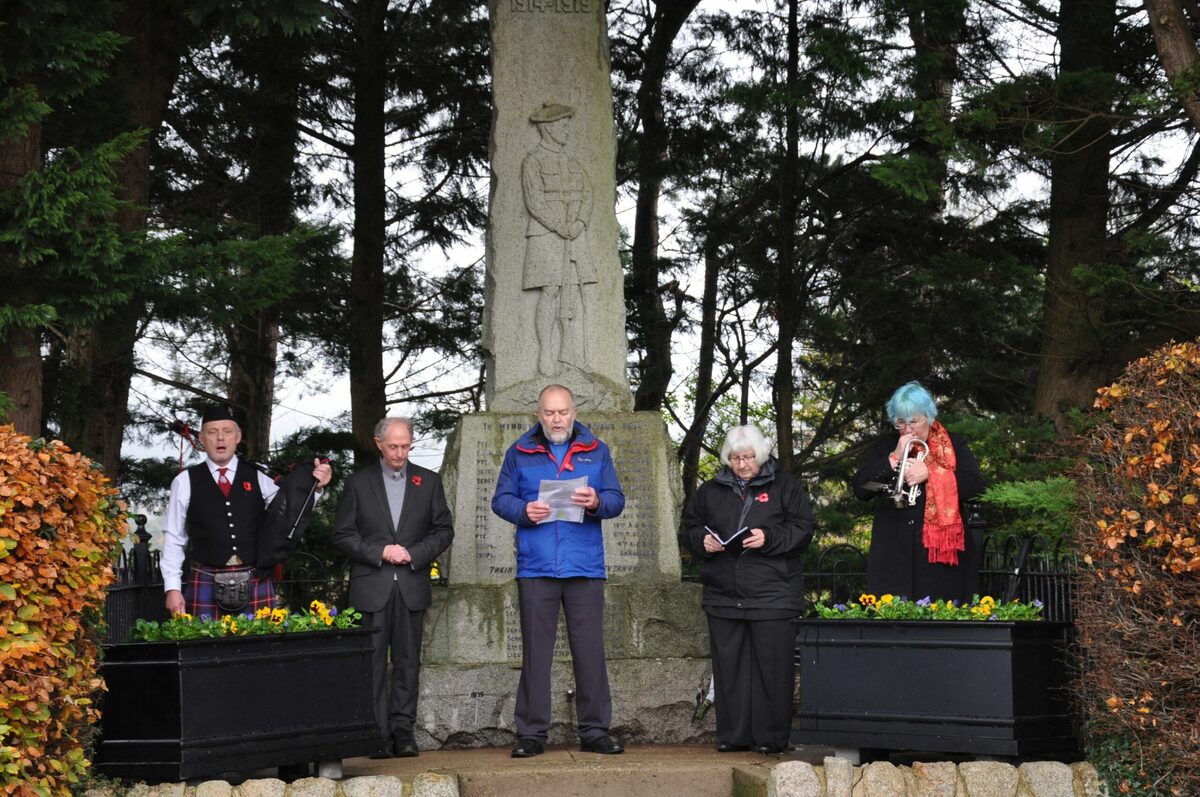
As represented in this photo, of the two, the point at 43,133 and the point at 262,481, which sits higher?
the point at 43,133

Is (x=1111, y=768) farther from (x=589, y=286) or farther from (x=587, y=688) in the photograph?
(x=589, y=286)

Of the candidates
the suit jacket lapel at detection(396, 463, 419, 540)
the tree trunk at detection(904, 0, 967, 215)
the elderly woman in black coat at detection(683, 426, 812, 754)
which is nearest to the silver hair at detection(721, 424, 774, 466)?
the elderly woman in black coat at detection(683, 426, 812, 754)

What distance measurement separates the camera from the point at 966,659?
6.30 m

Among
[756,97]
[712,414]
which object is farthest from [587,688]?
[712,414]

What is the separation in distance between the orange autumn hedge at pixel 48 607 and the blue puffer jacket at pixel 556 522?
2.00m

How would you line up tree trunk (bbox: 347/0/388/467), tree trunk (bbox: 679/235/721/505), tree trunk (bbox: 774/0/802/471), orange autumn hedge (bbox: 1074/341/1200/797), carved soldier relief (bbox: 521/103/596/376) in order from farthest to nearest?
1. tree trunk (bbox: 679/235/721/505)
2. tree trunk (bbox: 774/0/802/471)
3. tree trunk (bbox: 347/0/388/467)
4. carved soldier relief (bbox: 521/103/596/376)
5. orange autumn hedge (bbox: 1074/341/1200/797)

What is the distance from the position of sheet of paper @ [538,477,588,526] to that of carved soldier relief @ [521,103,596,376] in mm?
1749

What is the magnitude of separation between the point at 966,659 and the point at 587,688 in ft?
5.84

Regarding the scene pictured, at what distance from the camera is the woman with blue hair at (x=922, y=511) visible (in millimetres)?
7043

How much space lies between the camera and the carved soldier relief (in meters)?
8.72

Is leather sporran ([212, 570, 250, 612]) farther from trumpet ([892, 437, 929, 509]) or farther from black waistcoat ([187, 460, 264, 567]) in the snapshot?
trumpet ([892, 437, 929, 509])

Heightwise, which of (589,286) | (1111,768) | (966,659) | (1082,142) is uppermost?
(1082,142)

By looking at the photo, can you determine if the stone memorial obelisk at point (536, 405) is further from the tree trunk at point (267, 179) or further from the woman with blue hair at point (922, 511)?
the tree trunk at point (267, 179)

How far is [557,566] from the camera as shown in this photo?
278 inches
